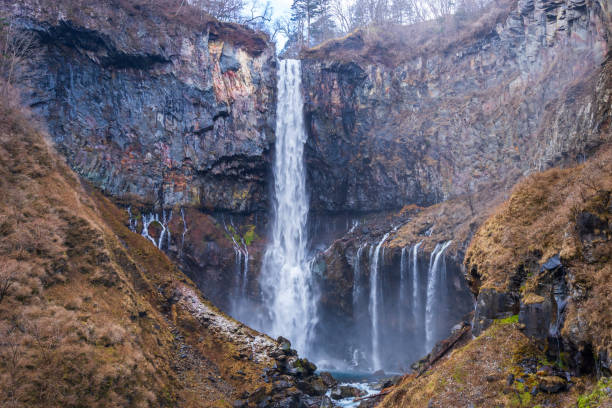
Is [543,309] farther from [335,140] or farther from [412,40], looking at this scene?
[412,40]

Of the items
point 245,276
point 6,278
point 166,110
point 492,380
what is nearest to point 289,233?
point 245,276

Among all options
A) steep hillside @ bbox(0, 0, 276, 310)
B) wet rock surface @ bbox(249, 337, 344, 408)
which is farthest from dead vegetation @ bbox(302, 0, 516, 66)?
wet rock surface @ bbox(249, 337, 344, 408)

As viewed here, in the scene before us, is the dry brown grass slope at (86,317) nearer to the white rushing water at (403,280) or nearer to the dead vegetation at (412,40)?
the white rushing water at (403,280)

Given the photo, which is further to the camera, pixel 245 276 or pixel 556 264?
pixel 245 276

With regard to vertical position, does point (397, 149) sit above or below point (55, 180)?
above

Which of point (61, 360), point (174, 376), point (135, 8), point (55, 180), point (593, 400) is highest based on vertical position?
point (135, 8)

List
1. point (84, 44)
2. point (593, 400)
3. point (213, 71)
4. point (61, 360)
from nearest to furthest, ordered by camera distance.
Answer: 1. point (593, 400)
2. point (61, 360)
3. point (84, 44)
4. point (213, 71)

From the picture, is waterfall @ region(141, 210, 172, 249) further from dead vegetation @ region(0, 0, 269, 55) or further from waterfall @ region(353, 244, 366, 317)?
waterfall @ region(353, 244, 366, 317)

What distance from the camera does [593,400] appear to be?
6883 millimetres

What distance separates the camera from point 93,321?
13000 millimetres

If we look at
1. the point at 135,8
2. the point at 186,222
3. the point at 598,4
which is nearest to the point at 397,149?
the point at 598,4

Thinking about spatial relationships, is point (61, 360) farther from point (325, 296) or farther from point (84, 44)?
point (84, 44)

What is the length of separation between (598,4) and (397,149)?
17751mm

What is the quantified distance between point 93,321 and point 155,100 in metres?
24.3
